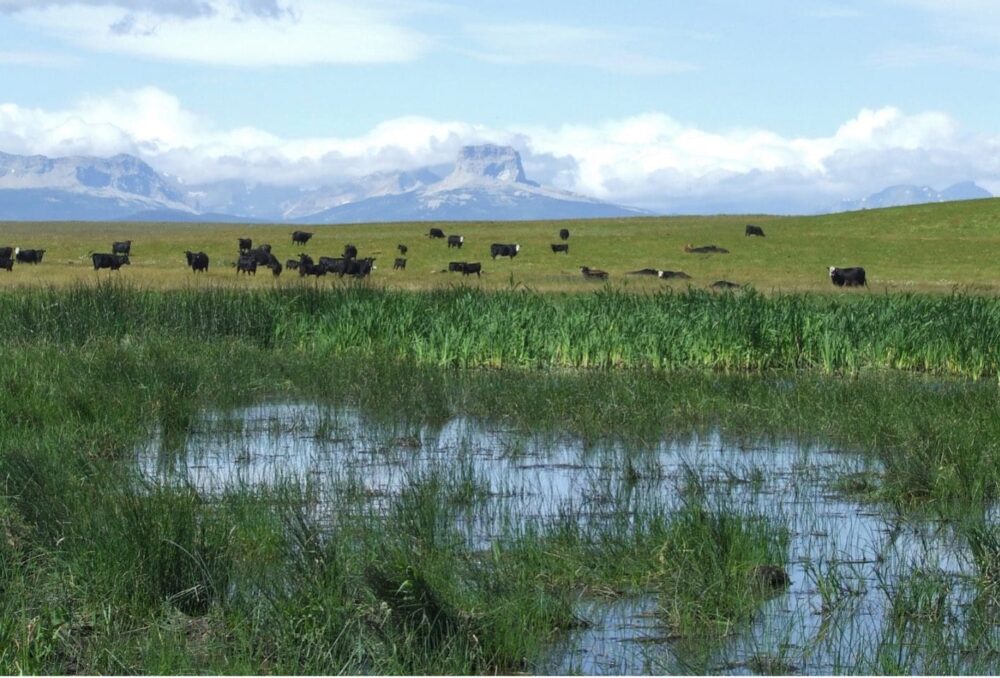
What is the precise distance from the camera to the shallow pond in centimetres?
768

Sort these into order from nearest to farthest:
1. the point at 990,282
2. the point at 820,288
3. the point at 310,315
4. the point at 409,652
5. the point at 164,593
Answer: the point at 409,652 < the point at 164,593 < the point at 310,315 < the point at 820,288 < the point at 990,282

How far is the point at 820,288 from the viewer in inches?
1796

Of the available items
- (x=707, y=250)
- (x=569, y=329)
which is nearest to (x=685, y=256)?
(x=707, y=250)

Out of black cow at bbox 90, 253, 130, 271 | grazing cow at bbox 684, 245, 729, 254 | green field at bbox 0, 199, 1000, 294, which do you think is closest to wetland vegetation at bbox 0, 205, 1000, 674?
green field at bbox 0, 199, 1000, 294

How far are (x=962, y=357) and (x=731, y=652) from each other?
659 inches

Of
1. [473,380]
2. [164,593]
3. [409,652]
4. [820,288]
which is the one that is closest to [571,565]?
[409,652]

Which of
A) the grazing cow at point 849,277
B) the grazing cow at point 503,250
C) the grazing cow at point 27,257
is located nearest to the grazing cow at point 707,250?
the grazing cow at point 503,250

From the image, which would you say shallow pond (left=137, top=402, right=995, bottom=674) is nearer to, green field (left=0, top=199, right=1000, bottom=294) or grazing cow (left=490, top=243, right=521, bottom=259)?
green field (left=0, top=199, right=1000, bottom=294)

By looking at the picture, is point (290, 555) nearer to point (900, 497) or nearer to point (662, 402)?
point (900, 497)

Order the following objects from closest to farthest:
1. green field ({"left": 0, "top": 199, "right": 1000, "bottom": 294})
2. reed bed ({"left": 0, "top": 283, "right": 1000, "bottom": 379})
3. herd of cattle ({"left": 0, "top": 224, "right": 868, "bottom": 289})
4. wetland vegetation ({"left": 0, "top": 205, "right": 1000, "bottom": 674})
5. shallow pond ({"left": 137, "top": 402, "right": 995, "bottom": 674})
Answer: wetland vegetation ({"left": 0, "top": 205, "right": 1000, "bottom": 674}) < shallow pond ({"left": 137, "top": 402, "right": 995, "bottom": 674}) < reed bed ({"left": 0, "top": 283, "right": 1000, "bottom": 379}) < green field ({"left": 0, "top": 199, "right": 1000, "bottom": 294}) < herd of cattle ({"left": 0, "top": 224, "right": 868, "bottom": 289})

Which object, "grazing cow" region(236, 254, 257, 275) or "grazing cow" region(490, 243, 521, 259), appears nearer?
"grazing cow" region(236, 254, 257, 275)

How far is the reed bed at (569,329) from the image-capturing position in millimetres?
23203

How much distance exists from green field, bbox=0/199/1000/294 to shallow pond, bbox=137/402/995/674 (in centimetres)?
2389

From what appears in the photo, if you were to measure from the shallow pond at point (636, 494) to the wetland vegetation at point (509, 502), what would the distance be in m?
0.04
